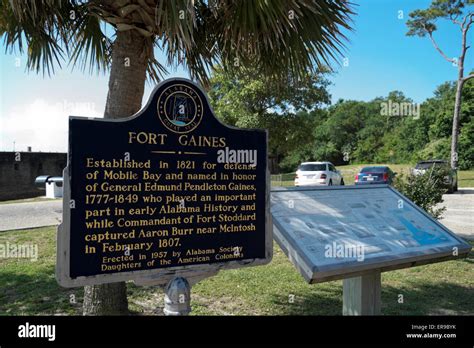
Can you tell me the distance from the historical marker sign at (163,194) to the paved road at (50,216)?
6048 mm

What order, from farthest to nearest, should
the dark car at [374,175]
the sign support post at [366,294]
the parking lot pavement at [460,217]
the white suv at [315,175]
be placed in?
the dark car at [374,175] < the white suv at [315,175] < the parking lot pavement at [460,217] < the sign support post at [366,294]

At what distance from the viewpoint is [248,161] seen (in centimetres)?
317

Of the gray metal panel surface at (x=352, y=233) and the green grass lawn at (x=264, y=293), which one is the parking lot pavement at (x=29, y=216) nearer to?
the green grass lawn at (x=264, y=293)

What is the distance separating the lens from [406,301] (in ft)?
15.3

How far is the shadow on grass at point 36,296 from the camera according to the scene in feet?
14.3

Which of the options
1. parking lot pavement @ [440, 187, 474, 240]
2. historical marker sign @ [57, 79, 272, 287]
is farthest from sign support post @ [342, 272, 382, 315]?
parking lot pavement @ [440, 187, 474, 240]

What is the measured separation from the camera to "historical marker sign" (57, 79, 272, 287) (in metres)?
2.53

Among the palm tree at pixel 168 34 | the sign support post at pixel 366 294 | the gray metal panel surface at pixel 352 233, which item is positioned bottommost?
the sign support post at pixel 366 294

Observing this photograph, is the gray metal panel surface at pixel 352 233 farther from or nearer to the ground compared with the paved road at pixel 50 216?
farther from the ground

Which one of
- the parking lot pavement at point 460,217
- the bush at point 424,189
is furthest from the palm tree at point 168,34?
the parking lot pavement at point 460,217

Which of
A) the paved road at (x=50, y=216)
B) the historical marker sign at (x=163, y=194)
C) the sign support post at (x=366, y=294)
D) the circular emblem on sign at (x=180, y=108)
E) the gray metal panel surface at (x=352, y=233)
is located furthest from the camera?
the paved road at (x=50, y=216)

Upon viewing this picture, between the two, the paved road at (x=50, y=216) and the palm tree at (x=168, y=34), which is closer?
the palm tree at (x=168, y=34)

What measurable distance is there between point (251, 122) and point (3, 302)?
20.1 m

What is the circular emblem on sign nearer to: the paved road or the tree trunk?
the tree trunk
